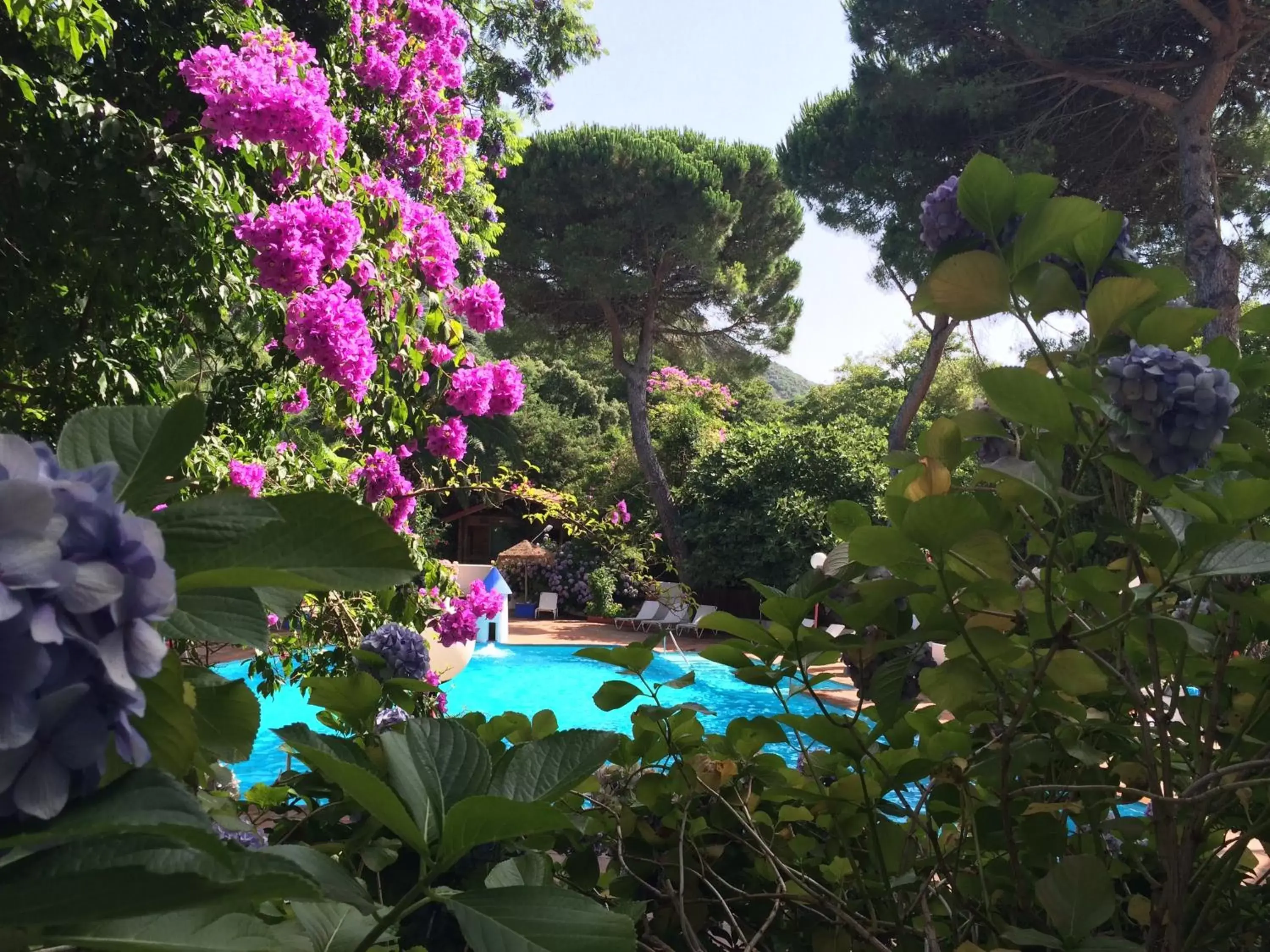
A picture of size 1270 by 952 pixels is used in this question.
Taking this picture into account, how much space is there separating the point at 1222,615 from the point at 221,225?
2.88 metres

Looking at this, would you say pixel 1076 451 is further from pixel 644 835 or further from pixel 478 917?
pixel 478 917

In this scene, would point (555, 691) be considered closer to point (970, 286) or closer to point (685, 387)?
point (685, 387)

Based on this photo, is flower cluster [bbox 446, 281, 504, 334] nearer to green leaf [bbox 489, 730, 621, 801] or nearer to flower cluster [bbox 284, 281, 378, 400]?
flower cluster [bbox 284, 281, 378, 400]

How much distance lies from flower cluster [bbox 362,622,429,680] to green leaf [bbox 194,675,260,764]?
0.76m

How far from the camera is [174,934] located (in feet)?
0.92

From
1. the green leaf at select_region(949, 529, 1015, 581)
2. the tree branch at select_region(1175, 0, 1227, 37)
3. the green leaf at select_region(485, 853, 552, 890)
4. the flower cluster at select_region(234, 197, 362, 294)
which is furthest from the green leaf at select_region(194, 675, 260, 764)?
the tree branch at select_region(1175, 0, 1227, 37)

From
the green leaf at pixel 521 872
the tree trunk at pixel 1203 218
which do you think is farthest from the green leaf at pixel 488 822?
the tree trunk at pixel 1203 218

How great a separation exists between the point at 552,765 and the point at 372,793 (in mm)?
144

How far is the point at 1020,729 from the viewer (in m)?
0.76

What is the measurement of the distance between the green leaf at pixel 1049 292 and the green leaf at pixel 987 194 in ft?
0.18

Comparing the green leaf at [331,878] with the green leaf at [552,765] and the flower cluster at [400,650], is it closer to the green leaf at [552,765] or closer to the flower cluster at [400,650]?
the green leaf at [552,765]

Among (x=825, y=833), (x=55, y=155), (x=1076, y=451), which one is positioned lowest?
(x=825, y=833)

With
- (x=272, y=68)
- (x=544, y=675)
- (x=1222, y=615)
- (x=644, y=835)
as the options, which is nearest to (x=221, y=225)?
(x=272, y=68)

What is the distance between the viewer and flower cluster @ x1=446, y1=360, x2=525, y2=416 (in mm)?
3527
